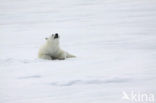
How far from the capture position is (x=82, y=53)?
435 inches

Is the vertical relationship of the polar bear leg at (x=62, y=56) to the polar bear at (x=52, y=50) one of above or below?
below

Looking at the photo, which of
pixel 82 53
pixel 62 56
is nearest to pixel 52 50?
pixel 62 56

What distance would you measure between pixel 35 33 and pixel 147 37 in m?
5.43

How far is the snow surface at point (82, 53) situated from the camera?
21.4ft

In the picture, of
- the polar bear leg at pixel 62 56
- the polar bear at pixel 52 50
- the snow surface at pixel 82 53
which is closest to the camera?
the snow surface at pixel 82 53

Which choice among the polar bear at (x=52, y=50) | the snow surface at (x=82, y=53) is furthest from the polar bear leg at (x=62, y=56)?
the snow surface at (x=82, y=53)

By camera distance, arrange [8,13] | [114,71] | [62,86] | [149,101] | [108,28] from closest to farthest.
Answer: [149,101] → [62,86] → [114,71] → [108,28] → [8,13]

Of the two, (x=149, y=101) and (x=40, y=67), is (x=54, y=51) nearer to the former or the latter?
(x=40, y=67)

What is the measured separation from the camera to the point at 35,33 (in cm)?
1794

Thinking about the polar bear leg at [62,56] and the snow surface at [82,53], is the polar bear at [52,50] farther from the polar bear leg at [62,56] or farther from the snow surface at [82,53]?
the snow surface at [82,53]

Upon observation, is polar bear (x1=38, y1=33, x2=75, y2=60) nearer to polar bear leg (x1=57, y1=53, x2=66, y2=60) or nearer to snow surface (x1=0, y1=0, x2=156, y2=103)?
polar bear leg (x1=57, y1=53, x2=66, y2=60)

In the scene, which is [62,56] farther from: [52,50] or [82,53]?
[82,53]

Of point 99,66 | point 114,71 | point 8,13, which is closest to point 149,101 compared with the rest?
point 114,71

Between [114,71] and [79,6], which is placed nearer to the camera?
[114,71]
